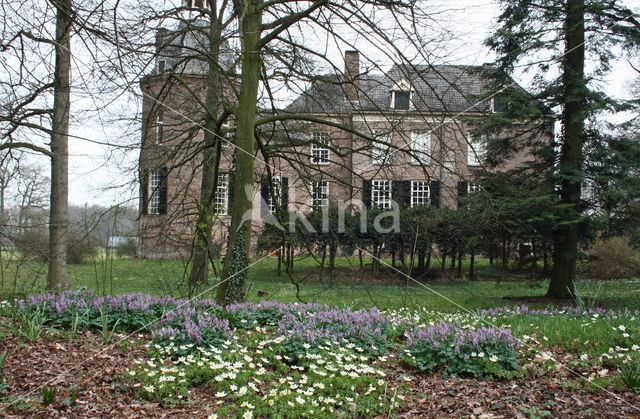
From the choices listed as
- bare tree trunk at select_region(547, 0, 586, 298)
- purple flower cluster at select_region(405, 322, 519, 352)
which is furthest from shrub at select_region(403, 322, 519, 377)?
bare tree trunk at select_region(547, 0, 586, 298)

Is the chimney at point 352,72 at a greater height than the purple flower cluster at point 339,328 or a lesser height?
greater

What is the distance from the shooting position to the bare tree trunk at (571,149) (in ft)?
34.7

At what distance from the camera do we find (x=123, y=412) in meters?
2.99

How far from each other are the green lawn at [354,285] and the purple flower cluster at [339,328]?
3.41m

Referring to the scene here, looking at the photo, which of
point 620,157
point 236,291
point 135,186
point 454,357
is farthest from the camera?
point 620,157

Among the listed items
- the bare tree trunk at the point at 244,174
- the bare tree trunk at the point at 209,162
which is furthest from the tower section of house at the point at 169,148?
the bare tree trunk at the point at 244,174

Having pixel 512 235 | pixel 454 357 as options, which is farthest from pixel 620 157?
pixel 454 357

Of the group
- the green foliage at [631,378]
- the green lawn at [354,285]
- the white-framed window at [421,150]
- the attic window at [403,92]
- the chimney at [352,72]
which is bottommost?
the green lawn at [354,285]

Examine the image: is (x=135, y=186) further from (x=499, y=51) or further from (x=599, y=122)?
(x=599, y=122)

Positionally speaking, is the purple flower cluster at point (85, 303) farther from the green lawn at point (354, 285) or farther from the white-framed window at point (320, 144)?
the white-framed window at point (320, 144)

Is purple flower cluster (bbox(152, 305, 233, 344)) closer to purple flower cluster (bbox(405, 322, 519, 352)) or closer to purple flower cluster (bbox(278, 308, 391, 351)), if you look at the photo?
purple flower cluster (bbox(278, 308, 391, 351))

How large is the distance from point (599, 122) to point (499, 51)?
2856mm

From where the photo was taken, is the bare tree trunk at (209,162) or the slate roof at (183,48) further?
the slate roof at (183,48)

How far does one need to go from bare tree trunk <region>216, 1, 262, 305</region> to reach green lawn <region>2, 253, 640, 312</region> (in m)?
2.60
